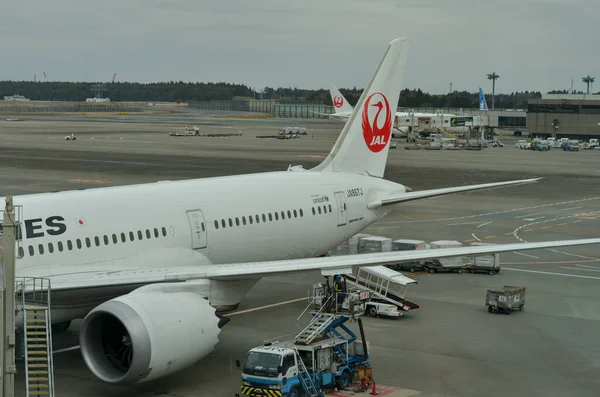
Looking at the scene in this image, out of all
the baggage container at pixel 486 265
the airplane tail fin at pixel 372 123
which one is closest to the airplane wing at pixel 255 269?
the airplane tail fin at pixel 372 123

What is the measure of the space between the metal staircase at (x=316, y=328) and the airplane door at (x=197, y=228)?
218 inches

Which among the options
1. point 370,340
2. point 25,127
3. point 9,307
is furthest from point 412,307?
point 25,127

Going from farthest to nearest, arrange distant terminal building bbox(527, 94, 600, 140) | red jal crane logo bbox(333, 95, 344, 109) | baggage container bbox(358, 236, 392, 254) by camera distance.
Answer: red jal crane logo bbox(333, 95, 344, 109) → distant terminal building bbox(527, 94, 600, 140) → baggage container bbox(358, 236, 392, 254)

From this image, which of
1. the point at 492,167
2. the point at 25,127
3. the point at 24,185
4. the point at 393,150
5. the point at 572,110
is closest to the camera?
the point at 24,185

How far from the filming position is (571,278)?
3806 cm

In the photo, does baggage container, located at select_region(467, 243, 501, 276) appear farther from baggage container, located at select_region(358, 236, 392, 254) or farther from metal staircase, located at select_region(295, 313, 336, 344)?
metal staircase, located at select_region(295, 313, 336, 344)

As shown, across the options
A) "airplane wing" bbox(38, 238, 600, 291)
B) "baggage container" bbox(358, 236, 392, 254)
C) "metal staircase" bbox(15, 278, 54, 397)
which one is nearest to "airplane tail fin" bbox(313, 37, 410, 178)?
"baggage container" bbox(358, 236, 392, 254)

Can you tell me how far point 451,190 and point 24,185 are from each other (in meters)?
45.1

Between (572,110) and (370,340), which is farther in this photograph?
(572,110)

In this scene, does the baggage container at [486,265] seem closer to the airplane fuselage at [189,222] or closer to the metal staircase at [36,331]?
the airplane fuselage at [189,222]

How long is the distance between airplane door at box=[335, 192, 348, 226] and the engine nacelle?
11.8 m

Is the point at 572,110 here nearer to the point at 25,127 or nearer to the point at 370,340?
the point at 25,127

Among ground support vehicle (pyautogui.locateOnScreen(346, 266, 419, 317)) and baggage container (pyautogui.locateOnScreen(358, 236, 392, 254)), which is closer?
ground support vehicle (pyautogui.locateOnScreen(346, 266, 419, 317))

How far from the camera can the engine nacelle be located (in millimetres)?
21234
